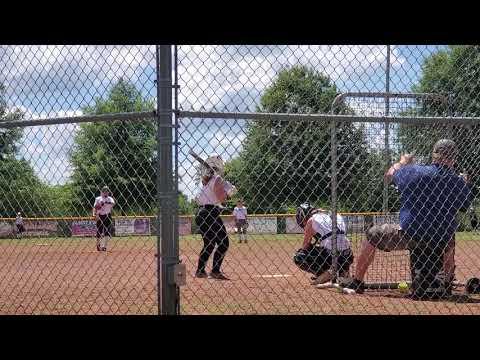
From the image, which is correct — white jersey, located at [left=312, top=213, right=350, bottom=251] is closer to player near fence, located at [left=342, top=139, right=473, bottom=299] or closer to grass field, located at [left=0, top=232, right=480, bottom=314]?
grass field, located at [left=0, top=232, right=480, bottom=314]

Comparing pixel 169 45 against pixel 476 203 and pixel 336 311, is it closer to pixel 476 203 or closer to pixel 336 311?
pixel 336 311

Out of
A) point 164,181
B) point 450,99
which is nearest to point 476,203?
point 450,99

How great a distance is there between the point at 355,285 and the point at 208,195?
1.93m

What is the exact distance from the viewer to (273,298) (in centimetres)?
640

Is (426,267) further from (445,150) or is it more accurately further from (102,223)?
(102,223)

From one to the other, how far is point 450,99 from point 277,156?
9.91 ft

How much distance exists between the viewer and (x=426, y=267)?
629cm

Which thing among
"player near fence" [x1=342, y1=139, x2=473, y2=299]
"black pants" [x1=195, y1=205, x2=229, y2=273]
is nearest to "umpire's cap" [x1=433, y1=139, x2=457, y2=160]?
"player near fence" [x1=342, y1=139, x2=473, y2=299]

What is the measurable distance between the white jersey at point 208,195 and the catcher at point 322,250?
1.28 meters

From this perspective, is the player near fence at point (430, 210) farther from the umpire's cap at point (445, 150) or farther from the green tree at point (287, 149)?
the green tree at point (287, 149)

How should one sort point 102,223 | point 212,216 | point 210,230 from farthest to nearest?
point 102,223 → point 210,230 → point 212,216

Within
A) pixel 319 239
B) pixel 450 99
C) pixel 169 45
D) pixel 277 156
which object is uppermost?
pixel 450 99

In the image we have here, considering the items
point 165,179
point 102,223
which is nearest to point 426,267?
point 165,179

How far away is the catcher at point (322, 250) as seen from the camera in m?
7.29
